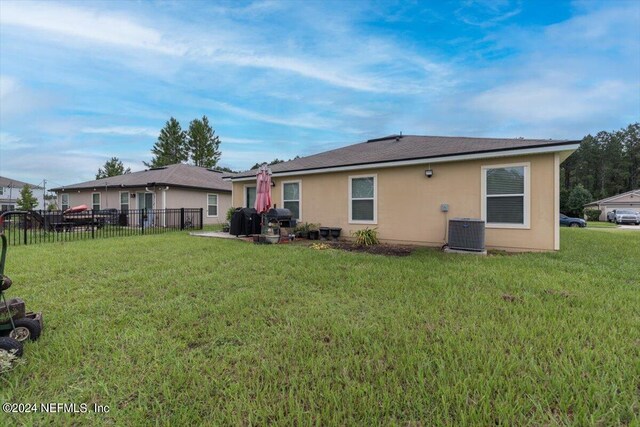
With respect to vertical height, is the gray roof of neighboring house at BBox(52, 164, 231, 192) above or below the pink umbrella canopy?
above

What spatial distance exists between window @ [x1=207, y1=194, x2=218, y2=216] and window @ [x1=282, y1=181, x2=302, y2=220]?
914 centimetres

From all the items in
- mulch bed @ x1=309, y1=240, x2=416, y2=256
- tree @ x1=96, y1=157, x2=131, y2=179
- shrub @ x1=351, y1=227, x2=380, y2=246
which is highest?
tree @ x1=96, y1=157, x2=131, y2=179

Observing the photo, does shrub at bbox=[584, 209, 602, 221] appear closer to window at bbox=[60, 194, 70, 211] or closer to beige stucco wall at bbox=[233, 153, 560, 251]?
beige stucco wall at bbox=[233, 153, 560, 251]

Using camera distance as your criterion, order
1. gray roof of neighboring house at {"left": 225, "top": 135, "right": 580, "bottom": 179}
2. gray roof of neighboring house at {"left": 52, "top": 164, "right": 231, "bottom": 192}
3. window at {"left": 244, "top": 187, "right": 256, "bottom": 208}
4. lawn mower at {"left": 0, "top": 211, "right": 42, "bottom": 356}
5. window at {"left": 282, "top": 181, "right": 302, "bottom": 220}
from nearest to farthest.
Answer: lawn mower at {"left": 0, "top": 211, "right": 42, "bottom": 356}, gray roof of neighboring house at {"left": 225, "top": 135, "right": 580, "bottom": 179}, window at {"left": 282, "top": 181, "right": 302, "bottom": 220}, window at {"left": 244, "top": 187, "right": 256, "bottom": 208}, gray roof of neighboring house at {"left": 52, "top": 164, "right": 231, "bottom": 192}

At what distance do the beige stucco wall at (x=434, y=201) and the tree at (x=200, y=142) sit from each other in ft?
103

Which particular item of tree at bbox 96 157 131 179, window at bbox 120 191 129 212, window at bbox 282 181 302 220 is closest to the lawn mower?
window at bbox 282 181 302 220

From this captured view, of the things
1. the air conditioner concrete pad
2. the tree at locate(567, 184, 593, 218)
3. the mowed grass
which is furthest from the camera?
the tree at locate(567, 184, 593, 218)

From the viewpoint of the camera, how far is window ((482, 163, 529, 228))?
6965 mm

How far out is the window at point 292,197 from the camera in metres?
10.6

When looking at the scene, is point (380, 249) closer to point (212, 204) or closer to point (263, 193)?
point (263, 193)

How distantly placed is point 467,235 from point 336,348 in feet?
18.1

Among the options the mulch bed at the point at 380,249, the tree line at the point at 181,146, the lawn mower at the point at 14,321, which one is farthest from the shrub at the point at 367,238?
the tree line at the point at 181,146

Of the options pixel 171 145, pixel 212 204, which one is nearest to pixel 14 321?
pixel 212 204

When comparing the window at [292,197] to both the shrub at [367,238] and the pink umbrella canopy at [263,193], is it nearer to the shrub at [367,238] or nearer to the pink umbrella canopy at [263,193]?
the pink umbrella canopy at [263,193]
